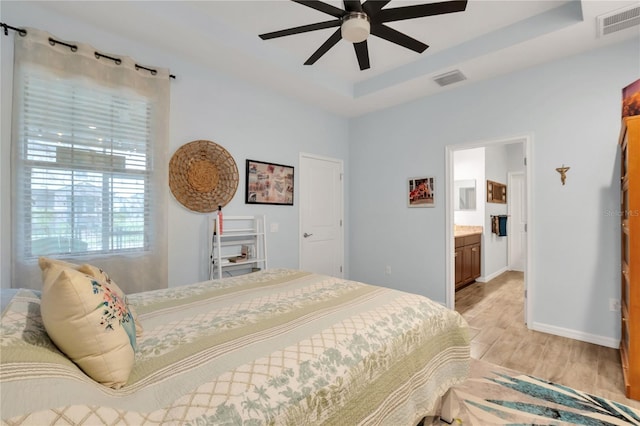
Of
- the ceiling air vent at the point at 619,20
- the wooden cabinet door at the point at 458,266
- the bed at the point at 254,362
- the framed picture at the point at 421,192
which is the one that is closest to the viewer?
the bed at the point at 254,362

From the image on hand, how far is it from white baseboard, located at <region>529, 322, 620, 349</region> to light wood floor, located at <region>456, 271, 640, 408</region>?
0.18 ft

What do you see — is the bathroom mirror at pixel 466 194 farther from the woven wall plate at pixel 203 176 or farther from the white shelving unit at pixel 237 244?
the woven wall plate at pixel 203 176

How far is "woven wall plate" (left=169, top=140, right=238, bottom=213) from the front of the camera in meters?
2.87

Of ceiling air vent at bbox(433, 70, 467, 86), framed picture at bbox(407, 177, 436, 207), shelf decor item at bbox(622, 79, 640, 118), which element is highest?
ceiling air vent at bbox(433, 70, 467, 86)

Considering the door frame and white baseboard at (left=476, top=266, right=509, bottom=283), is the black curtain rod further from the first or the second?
white baseboard at (left=476, top=266, right=509, bottom=283)

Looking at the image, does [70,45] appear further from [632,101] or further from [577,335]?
[577,335]

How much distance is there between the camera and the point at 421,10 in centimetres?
169

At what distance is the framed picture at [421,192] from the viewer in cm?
379

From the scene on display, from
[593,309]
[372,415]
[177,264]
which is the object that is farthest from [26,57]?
[593,309]

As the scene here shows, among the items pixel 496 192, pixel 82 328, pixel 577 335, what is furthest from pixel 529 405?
pixel 496 192

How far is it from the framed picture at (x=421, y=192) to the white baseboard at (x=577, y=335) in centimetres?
171

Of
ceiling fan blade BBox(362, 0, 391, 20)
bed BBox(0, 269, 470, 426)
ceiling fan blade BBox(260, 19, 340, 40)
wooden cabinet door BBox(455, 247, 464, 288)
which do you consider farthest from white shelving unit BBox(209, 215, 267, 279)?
wooden cabinet door BBox(455, 247, 464, 288)

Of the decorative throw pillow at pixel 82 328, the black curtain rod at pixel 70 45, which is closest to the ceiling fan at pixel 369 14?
the black curtain rod at pixel 70 45

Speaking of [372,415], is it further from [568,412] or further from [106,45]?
[106,45]
